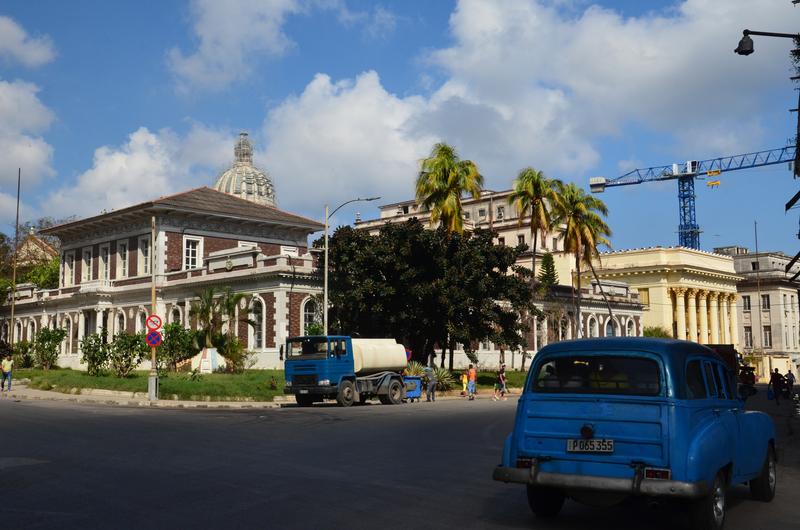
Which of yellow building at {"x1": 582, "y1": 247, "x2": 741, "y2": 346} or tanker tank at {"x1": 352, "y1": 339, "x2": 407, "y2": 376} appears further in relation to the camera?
yellow building at {"x1": 582, "y1": 247, "x2": 741, "y2": 346}

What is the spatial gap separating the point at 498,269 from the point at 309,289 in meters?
11.0

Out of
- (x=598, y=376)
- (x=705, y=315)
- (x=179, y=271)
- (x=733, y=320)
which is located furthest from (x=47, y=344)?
(x=733, y=320)

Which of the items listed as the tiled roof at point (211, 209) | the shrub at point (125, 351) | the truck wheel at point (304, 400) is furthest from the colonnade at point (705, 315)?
the truck wheel at point (304, 400)

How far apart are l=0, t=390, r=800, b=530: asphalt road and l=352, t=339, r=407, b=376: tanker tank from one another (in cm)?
975

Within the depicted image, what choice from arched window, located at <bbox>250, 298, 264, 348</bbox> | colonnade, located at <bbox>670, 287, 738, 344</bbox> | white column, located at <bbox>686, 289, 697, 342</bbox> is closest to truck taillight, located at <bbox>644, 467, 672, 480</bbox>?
arched window, located at <bbox>250, 298, 264, 348</bbox>

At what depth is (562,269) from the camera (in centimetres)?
8950

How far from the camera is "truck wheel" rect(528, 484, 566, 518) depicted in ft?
29.6

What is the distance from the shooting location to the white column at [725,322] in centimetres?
10088

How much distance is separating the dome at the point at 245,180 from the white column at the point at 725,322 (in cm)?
5976

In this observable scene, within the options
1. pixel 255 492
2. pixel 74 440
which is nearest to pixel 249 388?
pixel 74 440

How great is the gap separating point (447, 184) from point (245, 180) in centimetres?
7265

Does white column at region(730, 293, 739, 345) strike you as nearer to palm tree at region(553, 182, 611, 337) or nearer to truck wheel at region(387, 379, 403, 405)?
palm tree at region(553, 182, 611, 337)

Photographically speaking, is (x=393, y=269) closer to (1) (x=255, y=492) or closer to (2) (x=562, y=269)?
(1) (x=255, y=492)

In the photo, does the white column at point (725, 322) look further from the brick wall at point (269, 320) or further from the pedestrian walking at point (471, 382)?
the pedestrian walking at point (471, 382)
